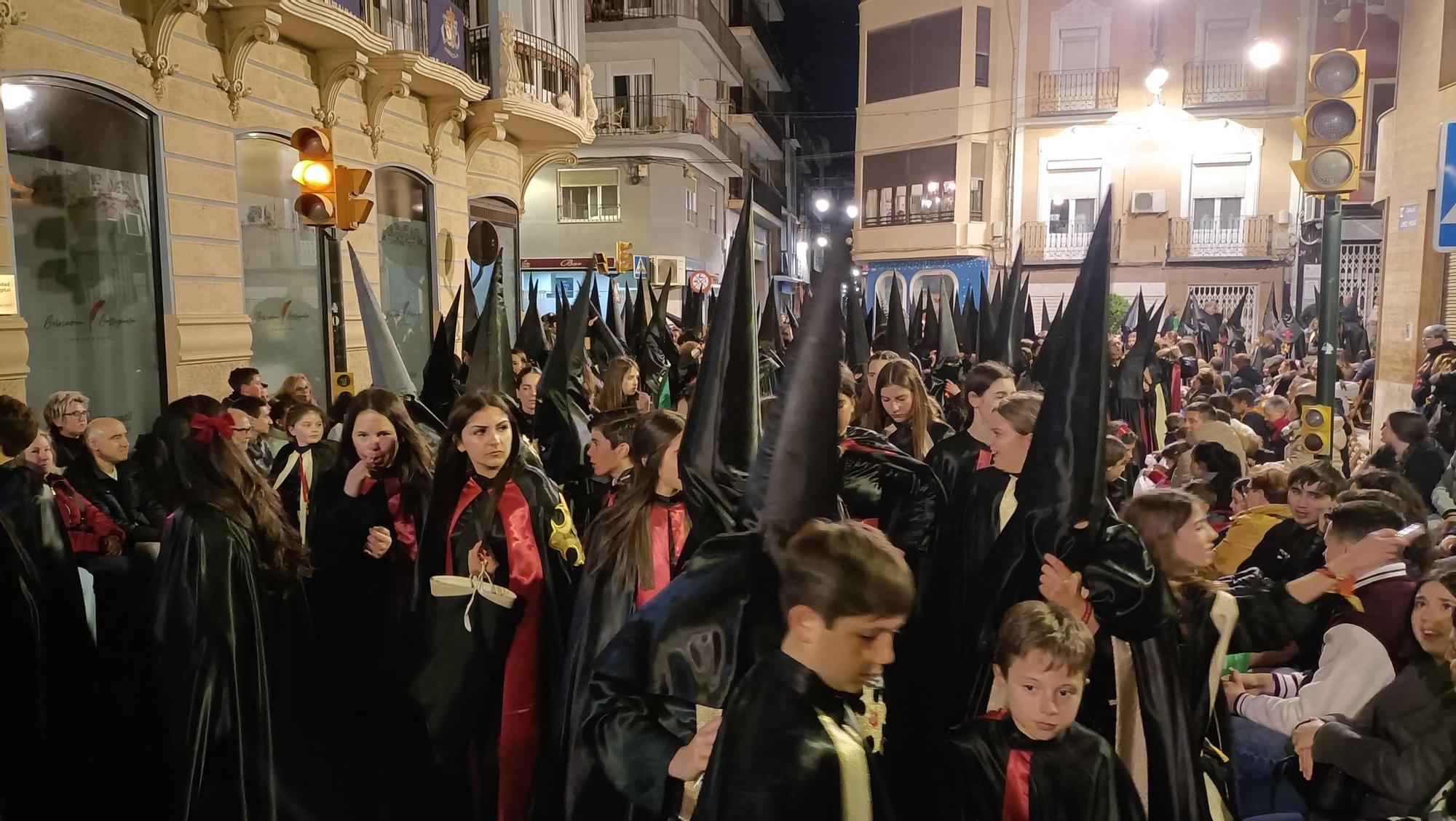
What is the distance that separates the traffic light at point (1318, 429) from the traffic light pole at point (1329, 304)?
0.50 ft

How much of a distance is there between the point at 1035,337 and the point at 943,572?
1160 centimetres

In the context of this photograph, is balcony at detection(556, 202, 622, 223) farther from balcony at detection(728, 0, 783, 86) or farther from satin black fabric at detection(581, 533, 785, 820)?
satin black fabric at detection(581, 533, 785, 820)

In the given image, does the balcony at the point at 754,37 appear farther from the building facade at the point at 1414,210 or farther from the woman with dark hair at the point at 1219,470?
the woman with dark hair at the point at 1219,470

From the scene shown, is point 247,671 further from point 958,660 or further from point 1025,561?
point 1025,561

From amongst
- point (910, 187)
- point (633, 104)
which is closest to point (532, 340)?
point (633, 104)

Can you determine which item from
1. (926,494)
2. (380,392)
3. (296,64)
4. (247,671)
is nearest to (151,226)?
(296,64)

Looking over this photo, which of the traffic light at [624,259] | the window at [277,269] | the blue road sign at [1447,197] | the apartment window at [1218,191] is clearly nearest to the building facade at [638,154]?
the traffic light at [624,259]

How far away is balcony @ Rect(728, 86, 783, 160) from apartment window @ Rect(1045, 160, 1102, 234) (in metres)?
11.1

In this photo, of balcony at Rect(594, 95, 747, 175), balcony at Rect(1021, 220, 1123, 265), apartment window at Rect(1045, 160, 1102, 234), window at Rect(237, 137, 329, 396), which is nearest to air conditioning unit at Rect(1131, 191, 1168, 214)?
balcony at Rect(1021, 220, 1123, 265)

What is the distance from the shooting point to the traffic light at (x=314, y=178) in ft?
23.9

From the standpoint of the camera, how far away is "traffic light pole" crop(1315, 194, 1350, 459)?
20.9 feet

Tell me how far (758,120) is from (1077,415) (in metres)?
39.8

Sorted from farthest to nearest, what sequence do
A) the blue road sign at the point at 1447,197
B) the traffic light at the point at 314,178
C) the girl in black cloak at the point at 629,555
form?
the traffic light at the point at 314,178 → the blue road sign at the point at 1447,197 → the girl in black cloak at the point at 629,555

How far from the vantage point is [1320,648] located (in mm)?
3605
